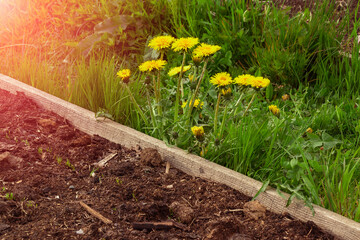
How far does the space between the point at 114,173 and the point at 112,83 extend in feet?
2.27

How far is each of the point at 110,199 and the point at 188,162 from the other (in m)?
0.43

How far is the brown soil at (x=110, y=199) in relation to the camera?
180cm

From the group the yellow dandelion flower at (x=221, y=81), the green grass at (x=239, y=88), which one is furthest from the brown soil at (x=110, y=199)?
the yellow dandelion flower at (x=221, y=81)

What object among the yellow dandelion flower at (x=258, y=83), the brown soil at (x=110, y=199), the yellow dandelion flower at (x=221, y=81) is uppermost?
the yellow dandelion flower at (x=221, y=81)

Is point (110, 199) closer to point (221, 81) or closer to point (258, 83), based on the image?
point (221, 81)

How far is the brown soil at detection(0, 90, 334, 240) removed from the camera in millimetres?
1799

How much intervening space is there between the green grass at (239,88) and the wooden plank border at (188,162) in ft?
0.21

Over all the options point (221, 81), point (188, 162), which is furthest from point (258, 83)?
point (188, 162)

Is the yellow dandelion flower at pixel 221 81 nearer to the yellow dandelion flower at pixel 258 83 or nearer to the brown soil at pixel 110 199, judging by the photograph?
the yellow dandelion flower at pixel 258 83

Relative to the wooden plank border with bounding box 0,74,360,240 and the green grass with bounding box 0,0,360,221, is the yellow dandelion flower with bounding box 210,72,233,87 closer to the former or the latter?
the green grass with bounding box 0,0,360,221

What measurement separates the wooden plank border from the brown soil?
35mm

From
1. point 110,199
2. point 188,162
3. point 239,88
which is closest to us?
point 110,199

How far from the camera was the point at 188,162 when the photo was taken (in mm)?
2211

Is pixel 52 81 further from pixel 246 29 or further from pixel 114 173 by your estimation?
pixel 246 29
